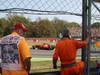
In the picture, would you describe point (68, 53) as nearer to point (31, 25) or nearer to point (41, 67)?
point (41, 67)

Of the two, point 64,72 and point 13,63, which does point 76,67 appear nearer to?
point 64,72

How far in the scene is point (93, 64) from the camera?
6832mm

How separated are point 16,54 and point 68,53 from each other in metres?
1.23

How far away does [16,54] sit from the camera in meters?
4.66

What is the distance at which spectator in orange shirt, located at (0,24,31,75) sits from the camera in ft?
15.1

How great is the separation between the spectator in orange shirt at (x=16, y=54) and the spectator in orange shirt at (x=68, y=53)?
1.06 m

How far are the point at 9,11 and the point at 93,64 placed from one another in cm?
262

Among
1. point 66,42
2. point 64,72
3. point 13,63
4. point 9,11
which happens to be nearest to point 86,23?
point 66,42

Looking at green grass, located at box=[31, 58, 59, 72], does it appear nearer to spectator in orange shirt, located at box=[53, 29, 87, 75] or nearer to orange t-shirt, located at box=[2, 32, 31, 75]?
spectator in orange shirt, located at box=[53, 29, 87, 75]

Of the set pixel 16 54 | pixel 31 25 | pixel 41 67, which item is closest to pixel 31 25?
pixel 31 25

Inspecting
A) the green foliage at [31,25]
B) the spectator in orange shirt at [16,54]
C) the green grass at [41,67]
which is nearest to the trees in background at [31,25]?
the green foliage at [31,25]

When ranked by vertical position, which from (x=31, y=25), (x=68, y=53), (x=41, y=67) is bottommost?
(x=41, y=67)

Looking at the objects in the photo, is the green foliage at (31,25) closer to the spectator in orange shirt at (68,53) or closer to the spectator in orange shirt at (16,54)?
the spectator in orange shirt at (16,54)

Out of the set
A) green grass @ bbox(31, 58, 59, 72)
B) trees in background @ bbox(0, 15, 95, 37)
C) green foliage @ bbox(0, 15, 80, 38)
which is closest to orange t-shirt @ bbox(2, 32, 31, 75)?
green foliage @ bbox(0, 15, 80, 38)
